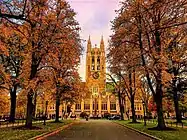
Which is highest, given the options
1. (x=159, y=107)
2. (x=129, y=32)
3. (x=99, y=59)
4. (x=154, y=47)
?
(x=99, y=59)

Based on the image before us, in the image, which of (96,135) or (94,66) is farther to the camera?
(94,66)

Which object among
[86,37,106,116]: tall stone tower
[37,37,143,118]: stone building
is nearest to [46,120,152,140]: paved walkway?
[37,37,143,118]: stone building

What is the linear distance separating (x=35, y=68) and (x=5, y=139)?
12.3m

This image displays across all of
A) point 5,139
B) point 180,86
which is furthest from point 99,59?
point 5,139

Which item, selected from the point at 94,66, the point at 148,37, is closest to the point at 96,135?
the point at 148,37

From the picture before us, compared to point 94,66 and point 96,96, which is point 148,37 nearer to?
point 96,96

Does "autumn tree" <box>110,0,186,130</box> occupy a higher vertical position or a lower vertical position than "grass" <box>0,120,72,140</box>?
higher

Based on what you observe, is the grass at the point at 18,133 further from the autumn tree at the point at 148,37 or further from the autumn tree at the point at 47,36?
the autumn tree at the point at 148,37

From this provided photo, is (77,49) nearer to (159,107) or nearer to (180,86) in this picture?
(159,107)

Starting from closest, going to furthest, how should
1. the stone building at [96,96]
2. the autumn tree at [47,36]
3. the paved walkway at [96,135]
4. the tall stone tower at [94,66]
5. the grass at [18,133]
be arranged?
the grass at [18,133] < the paved walkway at [96,135] < the autumn tree at [47,36] < the stone building at [96,96] < the tall stone tower at [94,66]

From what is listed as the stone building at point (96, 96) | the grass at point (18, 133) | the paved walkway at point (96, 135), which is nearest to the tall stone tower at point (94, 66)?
the stone building at point (96, 96)

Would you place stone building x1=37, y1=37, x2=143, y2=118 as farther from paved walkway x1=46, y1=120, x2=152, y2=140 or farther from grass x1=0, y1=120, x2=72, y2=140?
grass x1=0, y1=120, x2=72, y2=140

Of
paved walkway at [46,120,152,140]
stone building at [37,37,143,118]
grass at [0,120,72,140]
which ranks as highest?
stone building at [37,37,143,118]

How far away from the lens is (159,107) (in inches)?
1003
